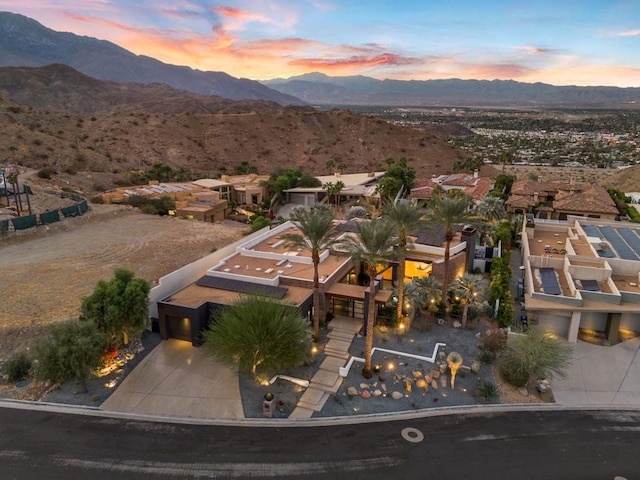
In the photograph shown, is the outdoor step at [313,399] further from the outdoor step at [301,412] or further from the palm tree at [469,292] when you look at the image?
the palm tree at [469,292]

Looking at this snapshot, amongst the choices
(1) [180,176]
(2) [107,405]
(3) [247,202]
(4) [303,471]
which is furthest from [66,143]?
(4) [303,471]

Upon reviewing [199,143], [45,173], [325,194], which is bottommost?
[325,194]

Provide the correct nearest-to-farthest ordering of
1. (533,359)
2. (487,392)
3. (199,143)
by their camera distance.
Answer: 1. (487,392)
2. (533,359)
3. (199,143)

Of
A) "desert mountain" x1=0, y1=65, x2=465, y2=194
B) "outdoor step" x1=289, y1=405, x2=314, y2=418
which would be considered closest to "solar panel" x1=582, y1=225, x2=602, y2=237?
"outdoor step" x1=289, y1=405, x2=314, y2=418

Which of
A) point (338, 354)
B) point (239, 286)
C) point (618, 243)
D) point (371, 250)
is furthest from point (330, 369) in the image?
point (618, 243)

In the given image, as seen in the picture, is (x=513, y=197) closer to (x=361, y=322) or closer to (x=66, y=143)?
(x=361, y=322)

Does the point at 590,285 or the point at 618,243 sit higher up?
the point at 618,243

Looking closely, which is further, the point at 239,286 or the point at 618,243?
the point at 618,243

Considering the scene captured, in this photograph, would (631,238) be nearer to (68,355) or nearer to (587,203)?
(587,203)
